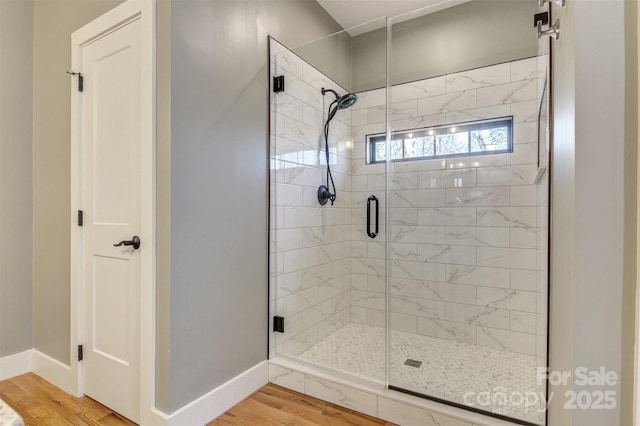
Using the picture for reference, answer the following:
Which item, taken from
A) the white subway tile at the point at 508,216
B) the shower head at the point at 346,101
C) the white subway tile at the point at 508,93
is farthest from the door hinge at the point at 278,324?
the white subway tile at the point at 508,93

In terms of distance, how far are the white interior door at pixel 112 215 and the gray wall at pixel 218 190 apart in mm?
254

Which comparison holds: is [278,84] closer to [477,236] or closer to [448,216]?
[448,216]

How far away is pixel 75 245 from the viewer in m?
1.97

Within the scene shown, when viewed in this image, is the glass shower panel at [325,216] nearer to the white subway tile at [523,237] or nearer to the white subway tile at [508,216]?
the white subway tile at [508,216]

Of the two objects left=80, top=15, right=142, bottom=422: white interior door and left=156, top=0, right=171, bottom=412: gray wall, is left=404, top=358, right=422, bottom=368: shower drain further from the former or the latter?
left=80, top=15, right=142, bottom=422: white interior door

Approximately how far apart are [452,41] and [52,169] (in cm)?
321

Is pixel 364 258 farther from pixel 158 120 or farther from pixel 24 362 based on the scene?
pixel 24 362

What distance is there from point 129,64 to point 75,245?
1137 mm

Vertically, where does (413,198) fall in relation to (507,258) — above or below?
above

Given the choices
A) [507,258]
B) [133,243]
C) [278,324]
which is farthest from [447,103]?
[133,243]

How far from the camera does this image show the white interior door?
5.59 ft

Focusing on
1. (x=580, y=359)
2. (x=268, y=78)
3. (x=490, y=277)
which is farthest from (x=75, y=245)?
(x=490, y=277)

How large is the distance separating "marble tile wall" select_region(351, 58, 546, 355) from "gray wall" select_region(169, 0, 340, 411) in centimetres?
114

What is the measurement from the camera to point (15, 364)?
2.21 meters
